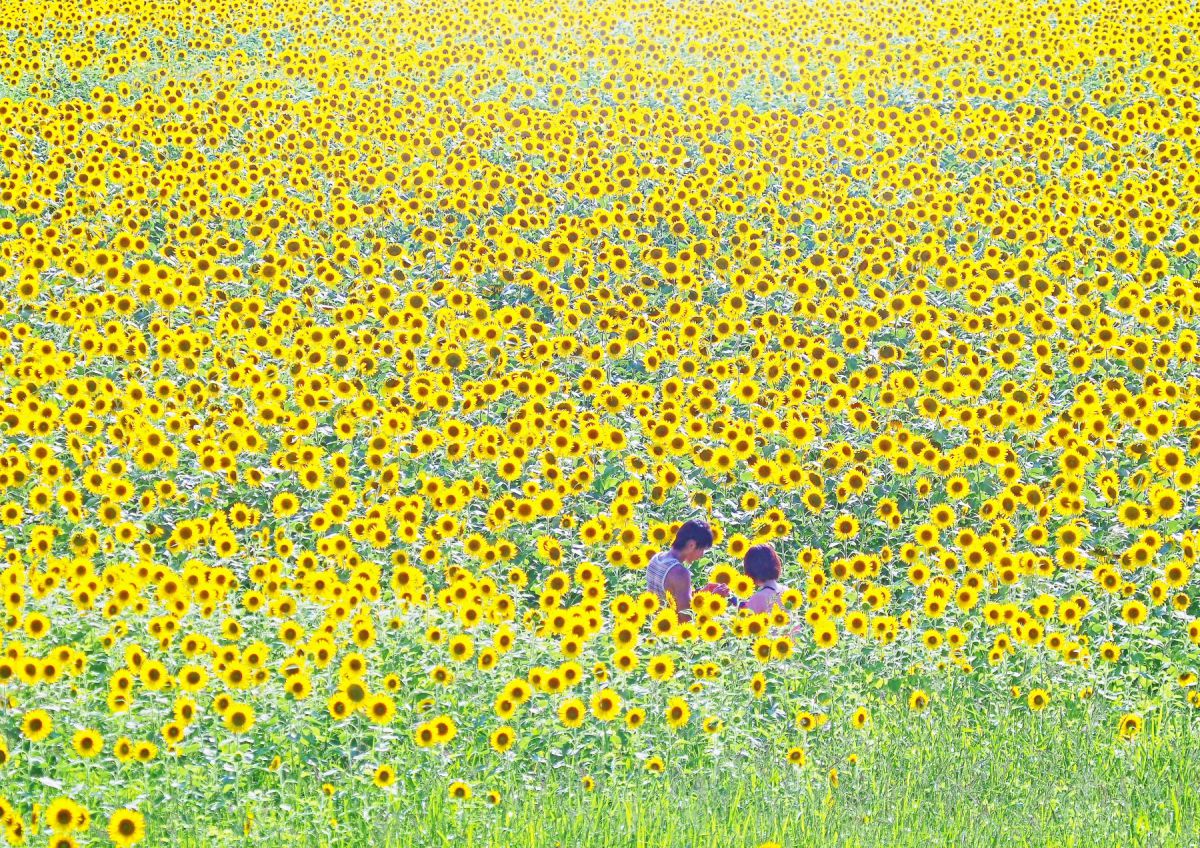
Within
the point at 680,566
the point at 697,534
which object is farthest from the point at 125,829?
the point at 697,534

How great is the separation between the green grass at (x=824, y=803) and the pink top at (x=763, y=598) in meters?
1.29

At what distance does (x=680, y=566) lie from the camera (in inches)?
328

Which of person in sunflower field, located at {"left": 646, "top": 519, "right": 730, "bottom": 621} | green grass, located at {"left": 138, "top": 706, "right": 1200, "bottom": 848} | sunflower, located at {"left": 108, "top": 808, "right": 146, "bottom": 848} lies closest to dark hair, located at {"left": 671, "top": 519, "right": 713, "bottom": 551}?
person in sunflower field, located at {"left": 646, "top": 519, "right": 730, "bottom": 621}

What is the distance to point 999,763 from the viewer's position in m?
6.57

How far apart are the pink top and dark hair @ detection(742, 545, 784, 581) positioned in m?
0.06

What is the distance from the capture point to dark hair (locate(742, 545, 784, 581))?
820cm

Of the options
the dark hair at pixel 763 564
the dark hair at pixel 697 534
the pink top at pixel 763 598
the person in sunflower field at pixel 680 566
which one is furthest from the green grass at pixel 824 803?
the dark hair at pixel 697 534

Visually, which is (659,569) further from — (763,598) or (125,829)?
(125,829)

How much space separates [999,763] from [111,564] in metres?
4.67

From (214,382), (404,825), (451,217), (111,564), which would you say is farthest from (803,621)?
(451,217)

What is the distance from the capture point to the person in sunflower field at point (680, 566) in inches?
325

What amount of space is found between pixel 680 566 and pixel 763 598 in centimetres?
54

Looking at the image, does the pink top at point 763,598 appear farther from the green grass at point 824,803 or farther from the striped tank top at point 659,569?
the green grass at point 824,803

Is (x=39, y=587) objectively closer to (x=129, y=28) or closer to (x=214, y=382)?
(x=214, y=382)
